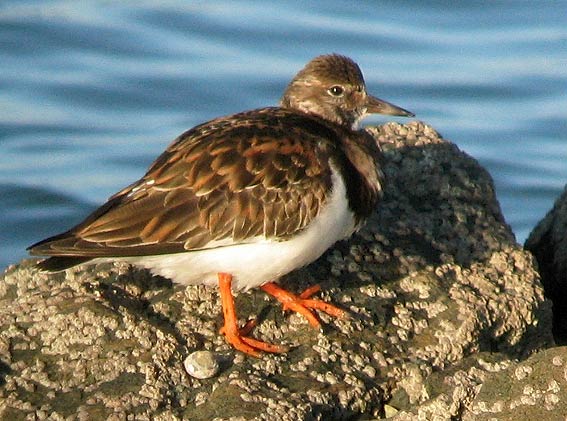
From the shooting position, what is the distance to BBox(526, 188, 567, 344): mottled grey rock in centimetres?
484

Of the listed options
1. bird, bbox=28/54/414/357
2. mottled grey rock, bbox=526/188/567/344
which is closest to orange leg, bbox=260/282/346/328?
bird, bbox=28/54/414/357

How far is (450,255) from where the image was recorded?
4.57 metres

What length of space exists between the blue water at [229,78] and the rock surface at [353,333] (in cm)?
334

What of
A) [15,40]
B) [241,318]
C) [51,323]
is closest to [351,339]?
[241,318]

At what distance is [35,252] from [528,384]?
1688mm

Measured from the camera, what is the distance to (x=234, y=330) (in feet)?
13.1

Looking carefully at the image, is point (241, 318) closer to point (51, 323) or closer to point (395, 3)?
point (51, 323)

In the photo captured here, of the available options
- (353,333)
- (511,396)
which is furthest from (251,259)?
(511,396)

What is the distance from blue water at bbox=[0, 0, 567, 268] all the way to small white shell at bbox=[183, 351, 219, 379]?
4072mm

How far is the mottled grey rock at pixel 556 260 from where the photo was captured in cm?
484

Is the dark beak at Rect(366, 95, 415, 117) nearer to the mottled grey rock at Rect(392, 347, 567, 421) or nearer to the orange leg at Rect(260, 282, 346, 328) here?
the orange leg at Rect(260, 282, 346, 328)

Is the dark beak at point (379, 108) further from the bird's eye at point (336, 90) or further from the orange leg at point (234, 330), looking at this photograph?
the orange leg at point (234, 330)

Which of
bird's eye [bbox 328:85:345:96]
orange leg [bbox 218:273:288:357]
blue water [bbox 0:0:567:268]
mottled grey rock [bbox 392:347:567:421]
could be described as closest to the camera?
mottled grey rock [bbox 392:347:567:421]

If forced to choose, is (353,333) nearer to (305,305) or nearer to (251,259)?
(305,305)
